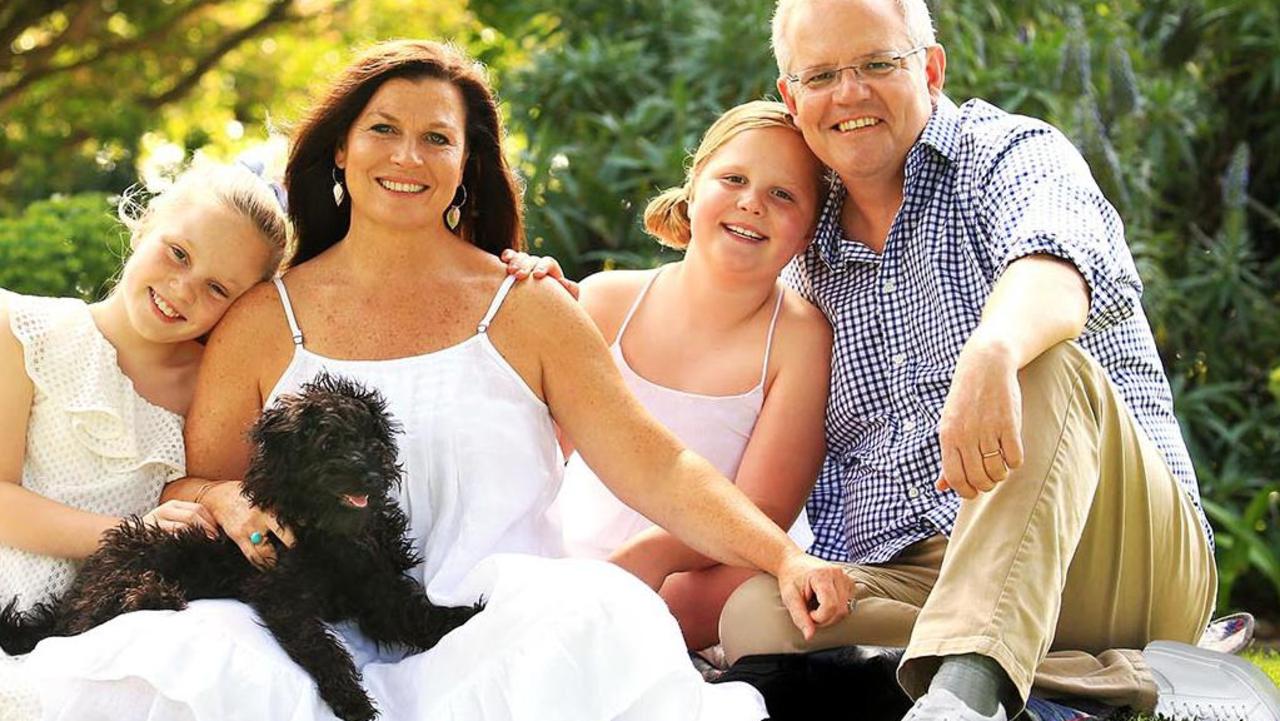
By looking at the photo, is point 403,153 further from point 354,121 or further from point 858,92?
point 858,92

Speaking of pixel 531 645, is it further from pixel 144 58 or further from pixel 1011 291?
pixel 144 58

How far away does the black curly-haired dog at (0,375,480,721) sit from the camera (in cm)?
268

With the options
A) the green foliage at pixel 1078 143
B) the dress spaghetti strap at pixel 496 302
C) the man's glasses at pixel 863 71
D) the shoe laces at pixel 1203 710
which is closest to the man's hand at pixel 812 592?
the shoe laces at pixel 1203 710

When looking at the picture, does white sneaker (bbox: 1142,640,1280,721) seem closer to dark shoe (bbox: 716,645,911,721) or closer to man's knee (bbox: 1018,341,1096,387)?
dark shoe (bbox: 716,645,911,721)

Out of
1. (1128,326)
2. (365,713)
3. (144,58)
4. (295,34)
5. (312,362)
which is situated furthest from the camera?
(295,34)

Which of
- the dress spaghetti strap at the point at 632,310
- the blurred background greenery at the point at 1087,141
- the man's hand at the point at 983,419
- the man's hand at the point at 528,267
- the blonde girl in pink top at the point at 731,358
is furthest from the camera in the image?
the blurred background greenery at the point at 1087,141

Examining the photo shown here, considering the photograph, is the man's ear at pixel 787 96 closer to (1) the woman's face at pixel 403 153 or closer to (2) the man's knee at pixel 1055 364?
(1) the woman's face at pixel 403 153

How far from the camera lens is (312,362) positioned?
3145 millimetres

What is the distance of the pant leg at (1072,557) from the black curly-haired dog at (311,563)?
2.91ft

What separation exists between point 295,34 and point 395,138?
37.3 ft

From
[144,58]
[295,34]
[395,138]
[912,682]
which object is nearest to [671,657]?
[912,682]

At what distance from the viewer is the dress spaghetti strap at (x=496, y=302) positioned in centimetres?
322

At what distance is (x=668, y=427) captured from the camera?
3598 millimetres

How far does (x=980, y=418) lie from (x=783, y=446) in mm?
881
